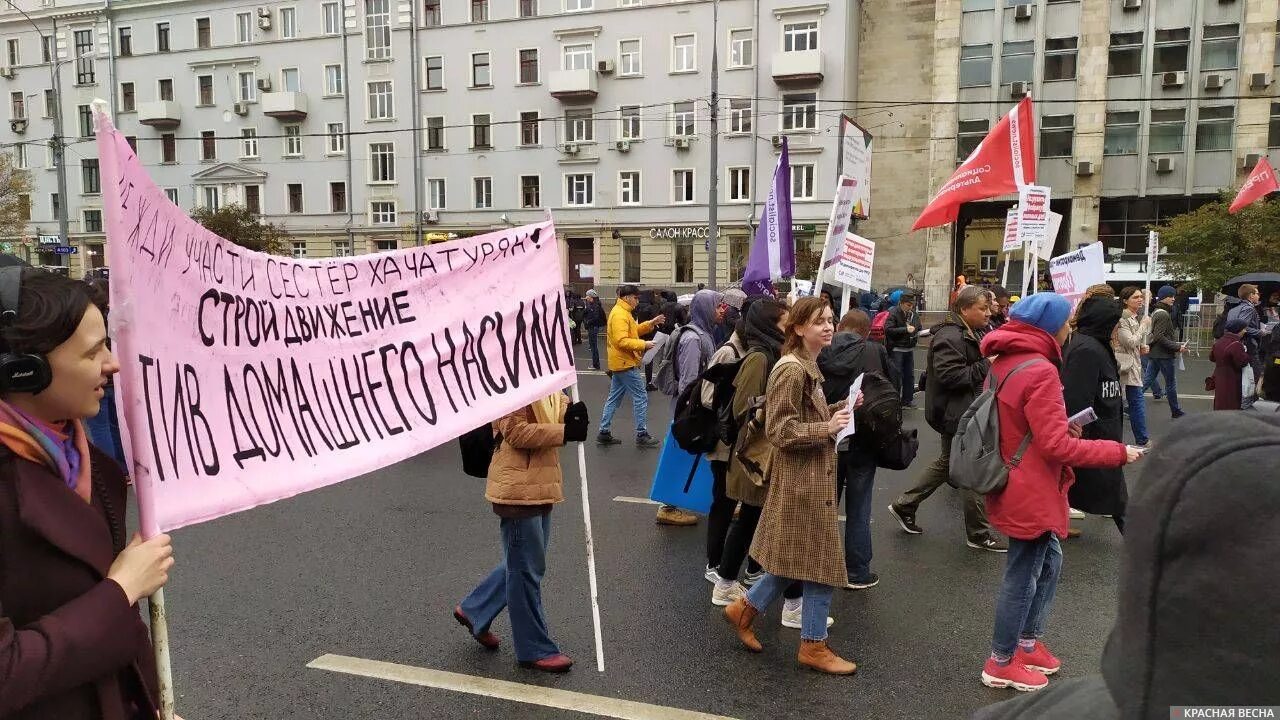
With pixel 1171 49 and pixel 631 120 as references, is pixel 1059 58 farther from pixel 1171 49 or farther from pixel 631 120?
pixel 631 120

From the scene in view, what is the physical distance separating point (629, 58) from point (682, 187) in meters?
6.04

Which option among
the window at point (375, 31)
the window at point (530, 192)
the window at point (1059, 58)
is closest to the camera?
the window at point (1059, 58)

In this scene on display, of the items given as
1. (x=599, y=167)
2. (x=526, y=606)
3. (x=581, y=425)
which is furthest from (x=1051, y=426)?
(x=599, y=167)

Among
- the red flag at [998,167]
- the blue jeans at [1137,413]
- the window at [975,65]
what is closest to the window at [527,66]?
the window at [975,65]

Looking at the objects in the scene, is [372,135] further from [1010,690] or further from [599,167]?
[1010,690]

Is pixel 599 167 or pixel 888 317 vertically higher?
pixel 599 167

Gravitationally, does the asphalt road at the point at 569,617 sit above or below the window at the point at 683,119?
below

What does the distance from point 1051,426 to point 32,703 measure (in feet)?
11.5

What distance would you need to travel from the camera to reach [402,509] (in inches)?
265

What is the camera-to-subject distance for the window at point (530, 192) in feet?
127

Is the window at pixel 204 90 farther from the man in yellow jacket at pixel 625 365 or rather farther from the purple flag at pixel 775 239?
the purple flag at pixel 775 239

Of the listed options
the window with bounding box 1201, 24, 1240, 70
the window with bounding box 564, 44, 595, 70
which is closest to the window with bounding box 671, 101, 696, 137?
the window with bounding box 564, 44, 595, 70

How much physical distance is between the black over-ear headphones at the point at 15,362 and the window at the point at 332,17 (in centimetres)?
4380

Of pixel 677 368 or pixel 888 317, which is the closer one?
pixel 677 368
